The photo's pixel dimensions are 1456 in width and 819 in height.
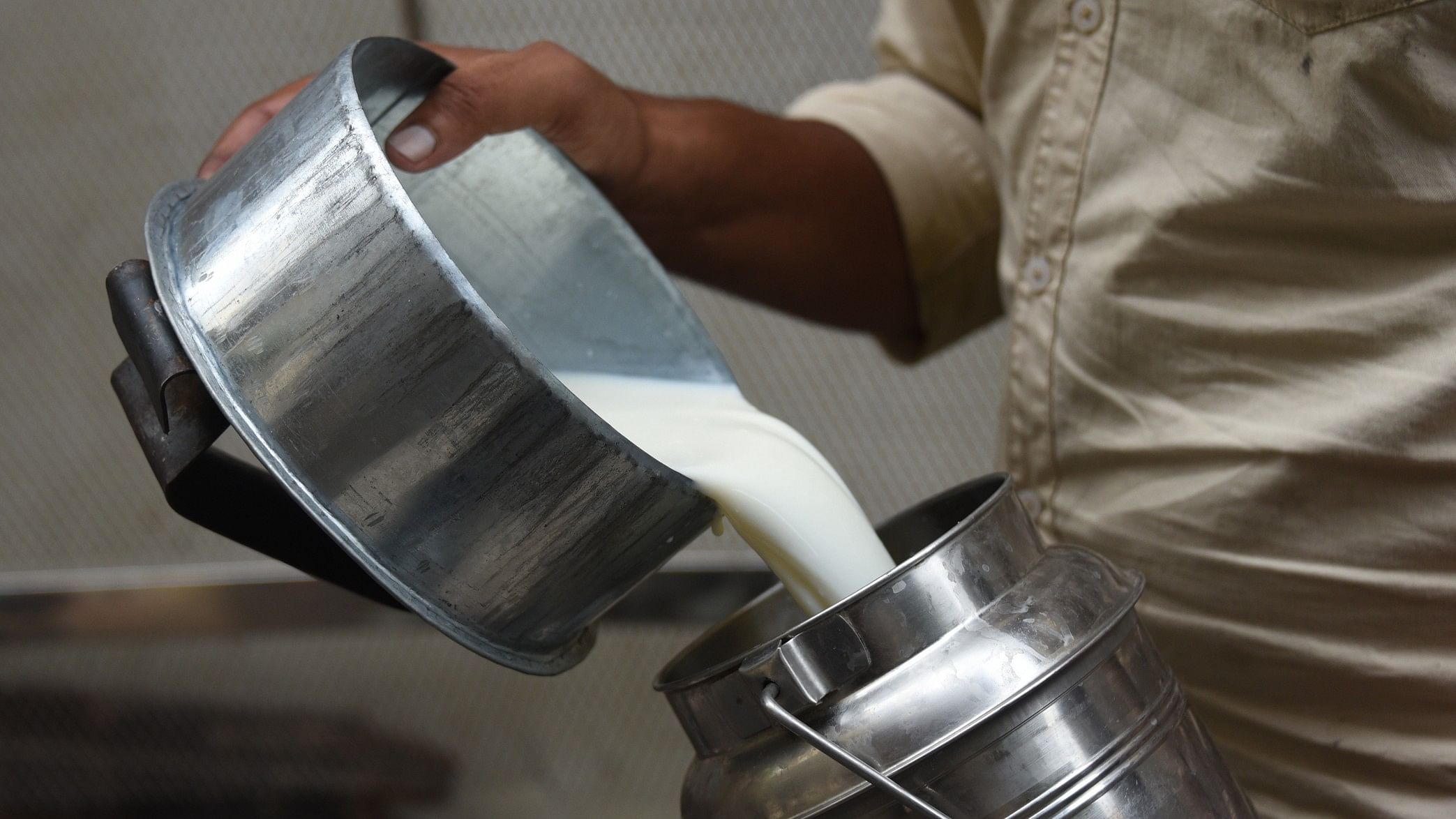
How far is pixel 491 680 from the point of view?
4.09ft

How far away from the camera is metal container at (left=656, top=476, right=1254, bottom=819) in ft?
1.25

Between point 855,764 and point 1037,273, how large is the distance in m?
0.39

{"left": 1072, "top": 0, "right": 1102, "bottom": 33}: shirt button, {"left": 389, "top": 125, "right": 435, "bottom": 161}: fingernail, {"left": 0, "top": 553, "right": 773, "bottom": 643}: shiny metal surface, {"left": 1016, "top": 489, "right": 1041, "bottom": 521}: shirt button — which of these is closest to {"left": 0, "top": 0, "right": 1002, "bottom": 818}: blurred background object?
{"left": 0, "top": 553, "right": 773, "bottom": 643}: shiny metal surface

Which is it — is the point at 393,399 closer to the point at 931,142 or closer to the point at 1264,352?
the point at 1264,352

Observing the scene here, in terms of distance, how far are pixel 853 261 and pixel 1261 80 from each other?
Answer: 13.4 inches

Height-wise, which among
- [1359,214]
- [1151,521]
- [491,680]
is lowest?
[491,680]

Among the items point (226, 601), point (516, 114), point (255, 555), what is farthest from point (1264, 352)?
point (255, 555)

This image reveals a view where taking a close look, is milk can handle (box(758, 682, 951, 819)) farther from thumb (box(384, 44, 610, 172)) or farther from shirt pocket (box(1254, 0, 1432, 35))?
shirt pocket (box(1254, 0, 1432, 35))

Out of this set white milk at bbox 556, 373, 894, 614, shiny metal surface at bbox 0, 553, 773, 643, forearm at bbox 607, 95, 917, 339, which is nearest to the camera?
white milk at bbox 556, 373, 894, 614

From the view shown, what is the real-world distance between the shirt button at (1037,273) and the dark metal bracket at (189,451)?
401mm

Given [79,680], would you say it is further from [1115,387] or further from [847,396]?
[1115,387]

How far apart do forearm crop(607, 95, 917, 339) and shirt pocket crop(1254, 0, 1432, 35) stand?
34cm

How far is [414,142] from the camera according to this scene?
492mm

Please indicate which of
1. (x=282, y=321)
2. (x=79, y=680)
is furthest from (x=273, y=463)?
(x=79, y=680)
